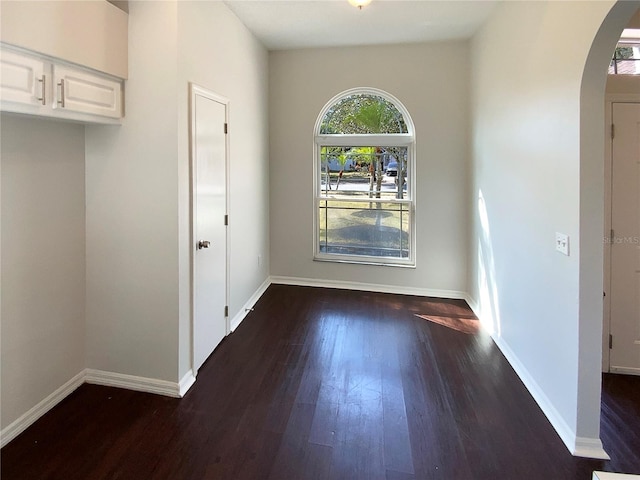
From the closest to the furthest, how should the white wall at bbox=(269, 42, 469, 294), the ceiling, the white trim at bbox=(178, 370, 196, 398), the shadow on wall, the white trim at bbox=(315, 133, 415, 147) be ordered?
1. the white trim at bbox=(178, 370, 196, 398)
2. the ceiling
3. the shadow on wall
4. the white wall at bbox=(269, 42, 469, 294)
5. the white trim at bbox=(315, 133, 415, 147)

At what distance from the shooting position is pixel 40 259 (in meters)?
2.24

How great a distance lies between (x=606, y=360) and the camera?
9.11 ft

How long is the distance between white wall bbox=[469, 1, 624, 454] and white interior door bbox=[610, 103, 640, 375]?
609 millimetres

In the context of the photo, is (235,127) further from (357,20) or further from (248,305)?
(248,305)

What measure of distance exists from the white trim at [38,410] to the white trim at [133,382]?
82 mm

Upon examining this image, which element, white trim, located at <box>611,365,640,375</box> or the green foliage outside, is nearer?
white trim, located at <box>611,365,640,375</box>

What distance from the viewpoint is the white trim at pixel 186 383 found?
253 cm

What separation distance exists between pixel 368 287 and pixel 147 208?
3.01 metres

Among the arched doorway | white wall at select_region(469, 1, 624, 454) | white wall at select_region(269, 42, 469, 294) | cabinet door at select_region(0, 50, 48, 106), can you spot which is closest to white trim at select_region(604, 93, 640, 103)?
white wall at select_region(469, 1, 624, 454)

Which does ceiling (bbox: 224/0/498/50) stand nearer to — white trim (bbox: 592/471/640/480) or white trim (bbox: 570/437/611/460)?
white trim (bbox: 570/437/611/460)

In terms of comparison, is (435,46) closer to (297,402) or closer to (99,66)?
(99,66)

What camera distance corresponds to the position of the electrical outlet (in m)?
2.09

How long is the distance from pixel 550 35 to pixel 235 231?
2833 millimetres

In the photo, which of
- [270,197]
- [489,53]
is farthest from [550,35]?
[270,197]
